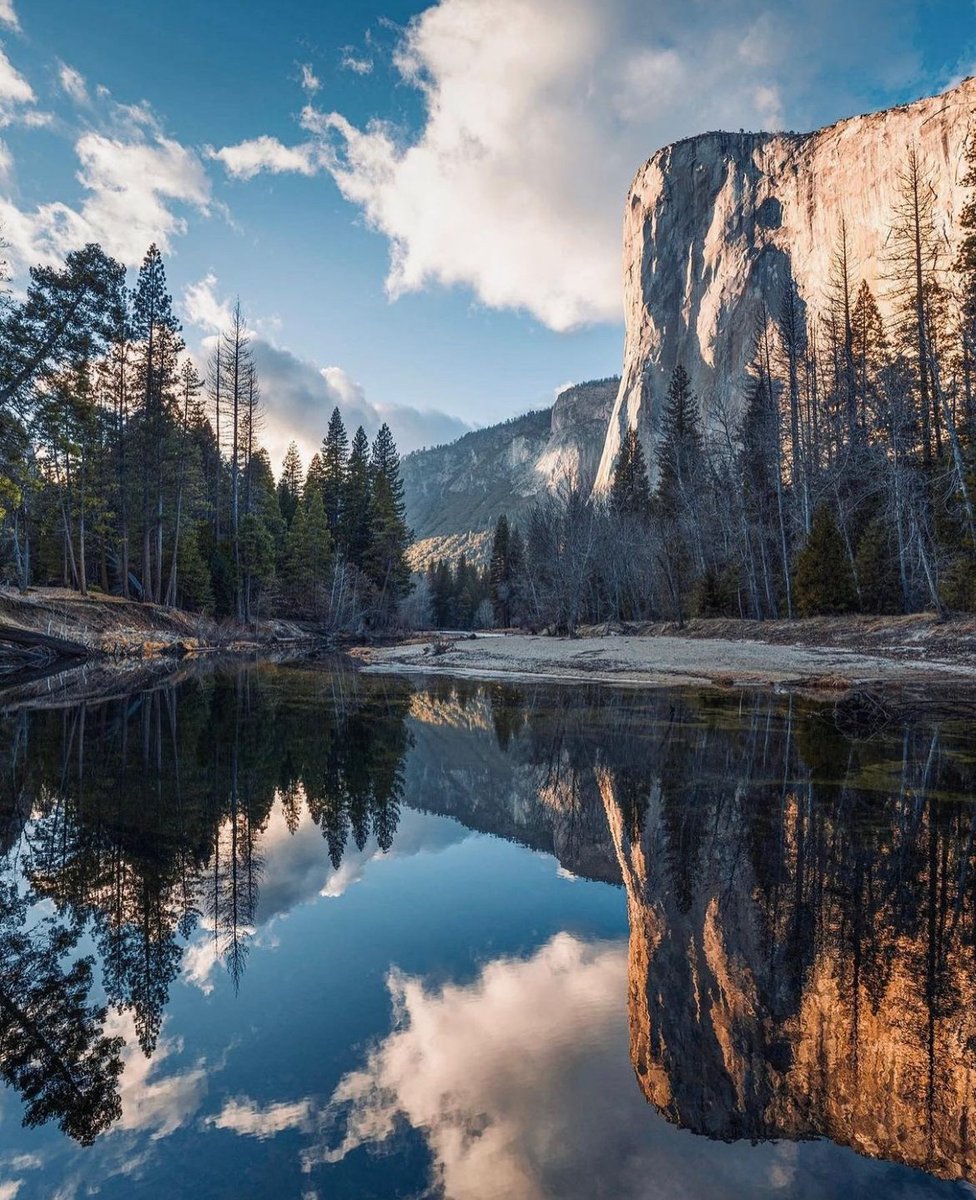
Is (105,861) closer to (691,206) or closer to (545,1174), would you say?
(545,1174)

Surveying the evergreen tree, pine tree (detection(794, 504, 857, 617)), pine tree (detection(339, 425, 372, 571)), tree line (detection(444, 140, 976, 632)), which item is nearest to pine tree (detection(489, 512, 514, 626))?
the evergreen tree

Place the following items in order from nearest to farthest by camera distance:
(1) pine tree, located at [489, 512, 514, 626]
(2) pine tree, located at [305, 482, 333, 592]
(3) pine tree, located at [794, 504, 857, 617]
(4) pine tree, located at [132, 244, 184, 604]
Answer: (3) pine tree, located at [794, 504, 857, 617], (4) pine tree, located at [132, 244, 184, 604], (2) pine tree, located at [305, 482, 333, 592], (1) pine tree, located at [489, 512, 514, 626]

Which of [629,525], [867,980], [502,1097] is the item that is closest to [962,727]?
[867,980]

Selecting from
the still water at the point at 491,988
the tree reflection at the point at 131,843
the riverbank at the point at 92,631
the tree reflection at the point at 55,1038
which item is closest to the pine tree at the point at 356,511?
the riverbank at the point at 92,631

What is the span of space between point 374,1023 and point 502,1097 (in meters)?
0.80

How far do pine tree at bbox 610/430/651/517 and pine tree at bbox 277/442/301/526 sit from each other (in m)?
29.7

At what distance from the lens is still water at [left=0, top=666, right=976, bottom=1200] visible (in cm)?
217

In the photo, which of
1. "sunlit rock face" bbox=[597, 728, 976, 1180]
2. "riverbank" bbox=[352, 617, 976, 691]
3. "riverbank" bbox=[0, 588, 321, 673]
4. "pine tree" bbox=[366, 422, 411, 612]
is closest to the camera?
"sunlit rock face" bbox=[597, 728, 976, 1180]

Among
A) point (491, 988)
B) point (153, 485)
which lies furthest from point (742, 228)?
point (491, 988)

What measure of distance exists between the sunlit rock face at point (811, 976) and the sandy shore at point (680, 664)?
35.6 feet

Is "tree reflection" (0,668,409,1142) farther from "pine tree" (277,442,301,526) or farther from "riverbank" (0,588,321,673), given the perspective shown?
"pine tree" (277,442,301,526)

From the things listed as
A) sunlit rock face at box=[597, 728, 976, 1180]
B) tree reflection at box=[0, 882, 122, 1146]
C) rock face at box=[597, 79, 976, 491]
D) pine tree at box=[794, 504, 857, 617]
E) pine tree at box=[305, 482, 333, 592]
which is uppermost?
rock face at box=[597, 79, 976, 491]

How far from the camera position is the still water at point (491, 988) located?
7.12ft

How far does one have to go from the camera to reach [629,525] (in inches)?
1954
